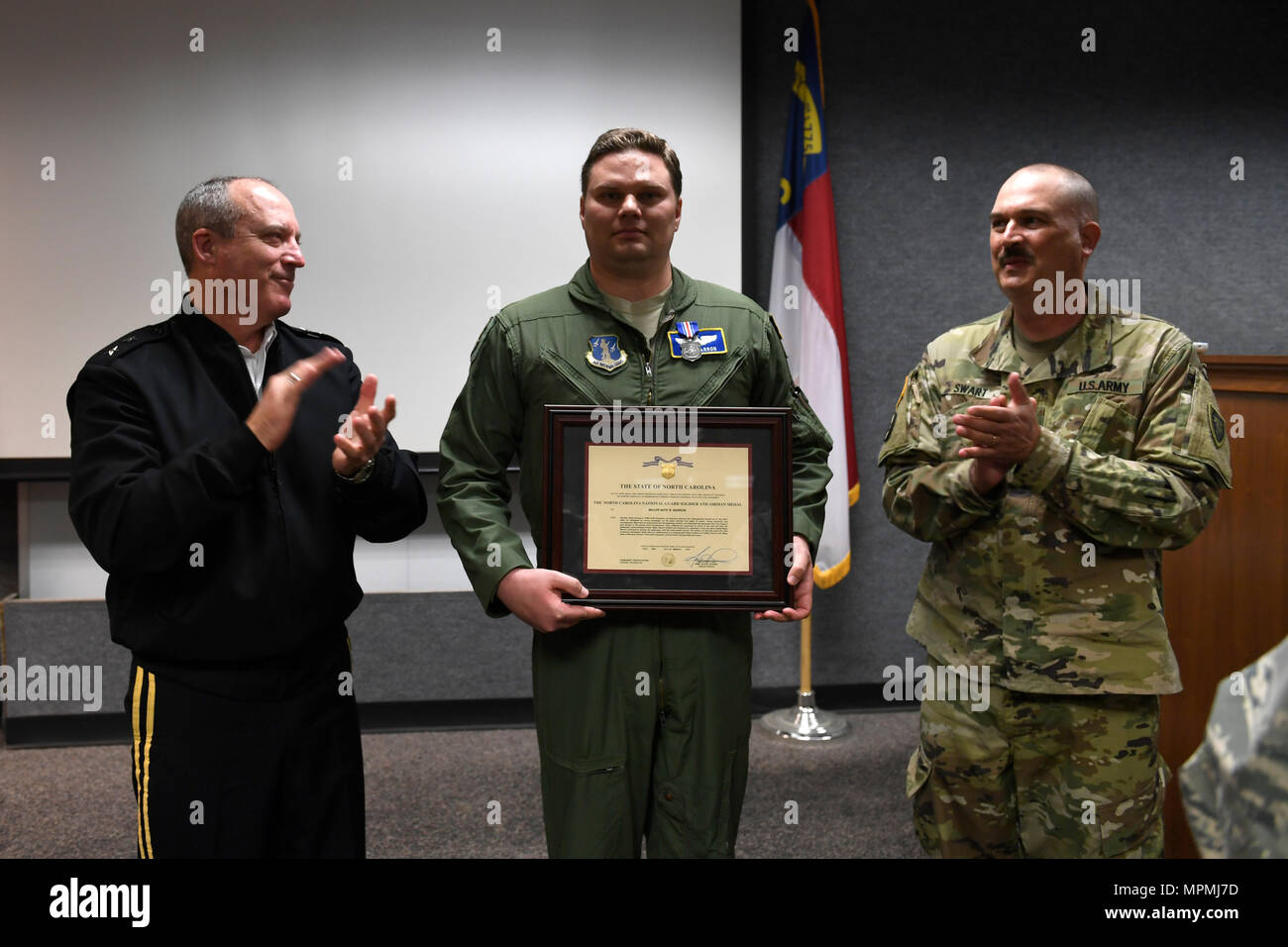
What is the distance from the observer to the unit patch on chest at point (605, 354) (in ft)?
4.44

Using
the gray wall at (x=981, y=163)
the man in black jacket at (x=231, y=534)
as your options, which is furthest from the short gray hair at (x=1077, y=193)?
the gray wall at (x=981, y=163)

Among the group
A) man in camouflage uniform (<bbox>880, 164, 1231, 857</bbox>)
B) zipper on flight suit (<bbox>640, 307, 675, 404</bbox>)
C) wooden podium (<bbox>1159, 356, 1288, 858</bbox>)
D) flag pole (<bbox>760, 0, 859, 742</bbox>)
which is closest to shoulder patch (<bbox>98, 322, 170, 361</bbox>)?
zipper on flight suit (<bbox>640, 307, 675, 404</bbox>)

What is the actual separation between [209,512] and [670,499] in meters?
0.62

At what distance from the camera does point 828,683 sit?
10.5 ft

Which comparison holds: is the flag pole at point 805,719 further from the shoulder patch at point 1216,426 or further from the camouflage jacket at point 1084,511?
the shoulder patch at point 1216,426

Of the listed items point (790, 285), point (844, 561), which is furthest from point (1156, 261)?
point (844, 561)

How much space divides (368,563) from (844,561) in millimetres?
1558

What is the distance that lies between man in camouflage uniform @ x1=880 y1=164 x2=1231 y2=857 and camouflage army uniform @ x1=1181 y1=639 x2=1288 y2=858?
90 cm

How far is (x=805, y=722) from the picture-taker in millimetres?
2973

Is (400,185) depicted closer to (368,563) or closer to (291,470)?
(368,563)

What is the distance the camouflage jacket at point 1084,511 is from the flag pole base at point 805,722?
4.87 feet

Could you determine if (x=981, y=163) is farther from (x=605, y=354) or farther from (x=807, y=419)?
(x=605, y=354)

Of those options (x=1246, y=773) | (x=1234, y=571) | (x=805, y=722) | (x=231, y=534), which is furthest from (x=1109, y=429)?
(x=805, y=722)

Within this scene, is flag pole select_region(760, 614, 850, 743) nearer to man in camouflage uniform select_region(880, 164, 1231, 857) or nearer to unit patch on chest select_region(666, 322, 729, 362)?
man in camouflage uniform select_region(880, 164, 1231, 857)
